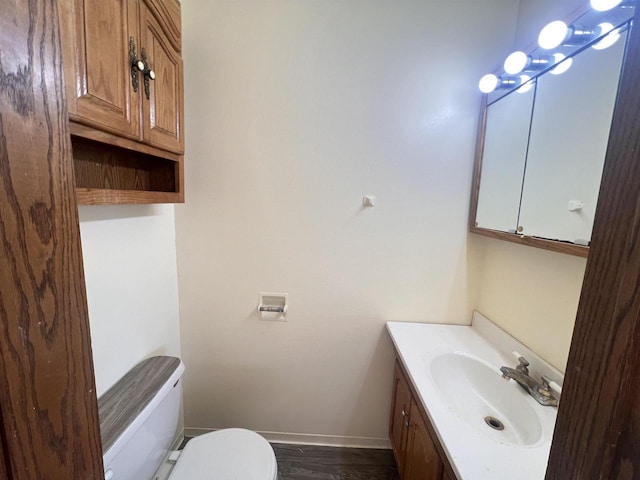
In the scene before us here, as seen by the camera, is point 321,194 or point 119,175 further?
point 321,194

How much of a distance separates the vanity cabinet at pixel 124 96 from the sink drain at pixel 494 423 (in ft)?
5.11

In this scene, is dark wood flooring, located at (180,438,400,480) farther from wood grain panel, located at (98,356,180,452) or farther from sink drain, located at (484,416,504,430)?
wood grain panel, located at (98,356,180,452)

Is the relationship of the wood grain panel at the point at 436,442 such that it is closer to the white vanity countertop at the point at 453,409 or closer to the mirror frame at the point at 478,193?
the white vanity countertop at the point at 453,409

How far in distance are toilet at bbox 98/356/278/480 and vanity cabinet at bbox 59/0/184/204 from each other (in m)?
0.72

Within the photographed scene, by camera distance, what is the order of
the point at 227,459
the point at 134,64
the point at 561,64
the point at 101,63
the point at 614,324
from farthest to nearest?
the point at 227,459, the point at 561,64, the point at 134,64, the point at 101,63, the point at 614,324

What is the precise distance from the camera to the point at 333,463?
4.96ft

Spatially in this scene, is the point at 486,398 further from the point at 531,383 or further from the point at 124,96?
the point at 124,96

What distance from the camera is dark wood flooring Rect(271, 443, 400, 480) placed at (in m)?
1.45

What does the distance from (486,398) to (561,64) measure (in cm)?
134

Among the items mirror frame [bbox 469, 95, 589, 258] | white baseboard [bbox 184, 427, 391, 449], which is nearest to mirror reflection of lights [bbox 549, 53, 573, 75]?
mirror frame [bbox 469, 95, 589, 258]

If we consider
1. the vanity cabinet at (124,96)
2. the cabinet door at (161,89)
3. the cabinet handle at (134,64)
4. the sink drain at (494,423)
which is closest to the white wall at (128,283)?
the vanity cabinet at (124,96)

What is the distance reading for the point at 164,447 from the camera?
108 cm

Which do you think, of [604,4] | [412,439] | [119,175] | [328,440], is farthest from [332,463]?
[604,4]

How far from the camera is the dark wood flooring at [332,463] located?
57.1 inches
